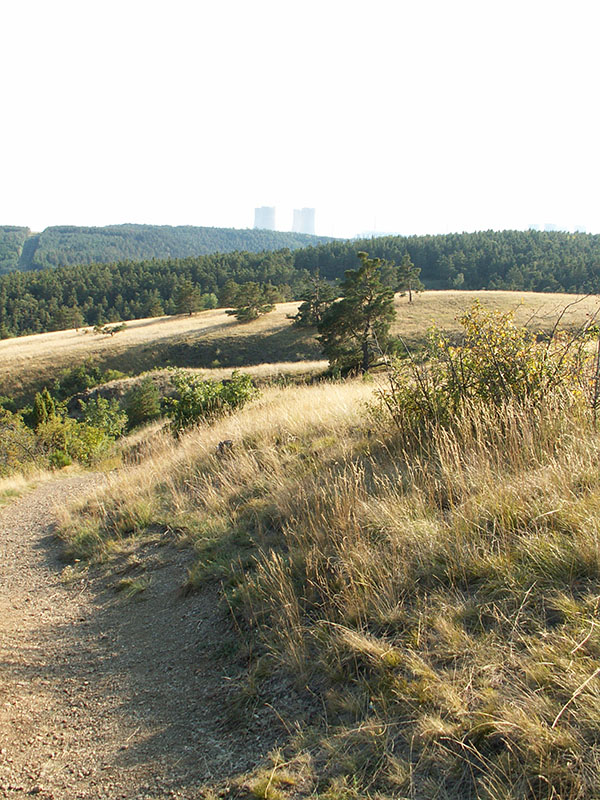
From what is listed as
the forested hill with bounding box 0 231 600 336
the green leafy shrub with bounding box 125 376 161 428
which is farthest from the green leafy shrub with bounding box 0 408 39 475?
the forested hill with bounding box 0 231 600 336

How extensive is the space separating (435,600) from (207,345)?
53034 millimetres

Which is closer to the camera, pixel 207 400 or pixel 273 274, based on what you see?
pixel 207 400

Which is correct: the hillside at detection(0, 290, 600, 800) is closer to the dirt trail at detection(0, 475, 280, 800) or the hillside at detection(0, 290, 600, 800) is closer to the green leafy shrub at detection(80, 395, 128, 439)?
the dirt trail at detection(0, 475, 280, 800)

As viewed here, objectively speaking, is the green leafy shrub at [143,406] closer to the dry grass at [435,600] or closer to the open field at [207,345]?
the open field at [207,345]

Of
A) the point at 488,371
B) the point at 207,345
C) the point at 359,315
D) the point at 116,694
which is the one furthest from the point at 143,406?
the point at 116,694

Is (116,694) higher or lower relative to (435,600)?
lower

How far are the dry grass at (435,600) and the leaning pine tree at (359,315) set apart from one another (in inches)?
963

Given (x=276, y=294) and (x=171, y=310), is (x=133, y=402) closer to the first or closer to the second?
(x=276, y=294)

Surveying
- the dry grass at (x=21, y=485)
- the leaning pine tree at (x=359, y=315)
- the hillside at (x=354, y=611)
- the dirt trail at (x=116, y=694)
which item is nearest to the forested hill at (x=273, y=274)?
the leaning pine tree at (x=359, y=315)

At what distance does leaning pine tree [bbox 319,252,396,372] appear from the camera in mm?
29094

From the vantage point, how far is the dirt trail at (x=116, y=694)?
2.32m

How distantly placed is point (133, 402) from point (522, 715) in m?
33.3

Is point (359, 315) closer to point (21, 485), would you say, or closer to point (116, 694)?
point (21, 485)

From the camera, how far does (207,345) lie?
5400cm
